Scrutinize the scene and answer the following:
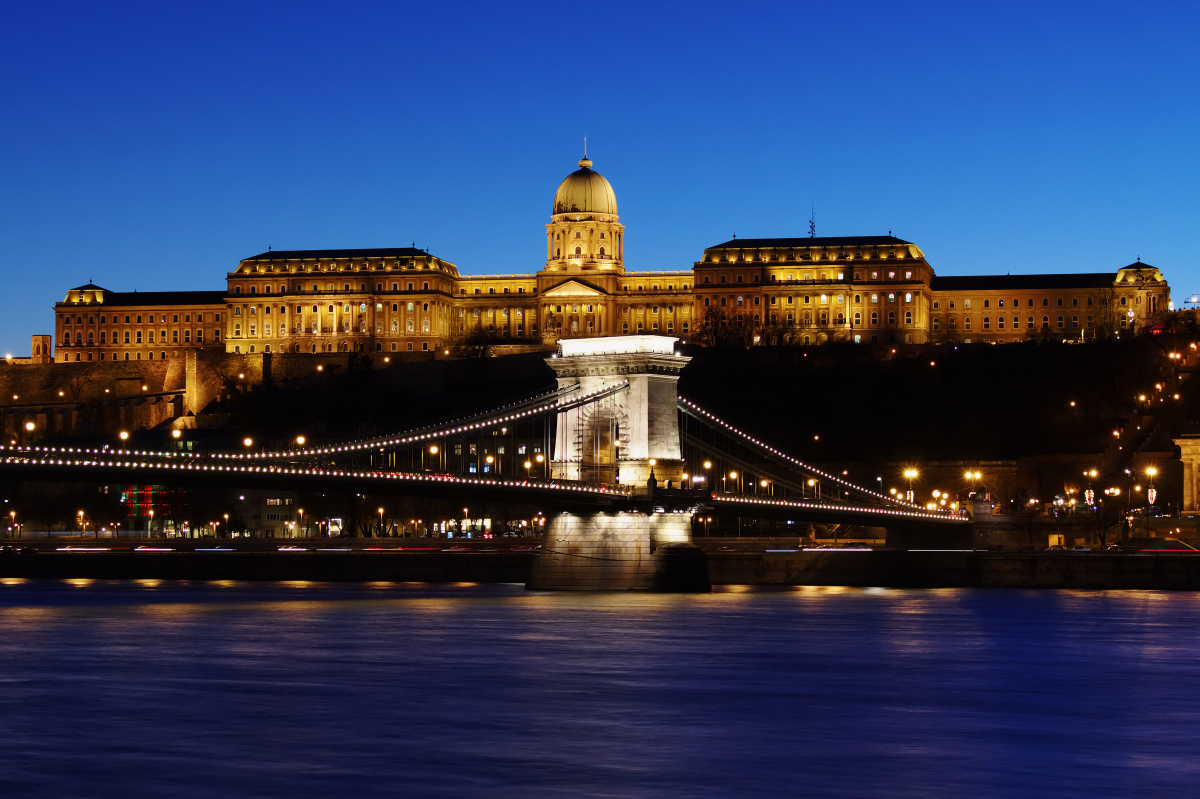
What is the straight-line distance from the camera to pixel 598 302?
144000 millimetres

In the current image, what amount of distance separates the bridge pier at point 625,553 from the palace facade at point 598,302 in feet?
281

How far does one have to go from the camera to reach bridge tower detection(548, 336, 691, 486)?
52.8m

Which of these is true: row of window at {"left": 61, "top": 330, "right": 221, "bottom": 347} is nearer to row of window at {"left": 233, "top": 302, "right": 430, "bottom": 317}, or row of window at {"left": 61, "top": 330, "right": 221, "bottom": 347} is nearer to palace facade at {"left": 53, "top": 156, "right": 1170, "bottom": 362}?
palace facade at {"left": 53, "top": 156, "right": 1170, "bottom": 362}

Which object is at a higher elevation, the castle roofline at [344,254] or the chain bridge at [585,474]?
the castle roofline at [344,254]

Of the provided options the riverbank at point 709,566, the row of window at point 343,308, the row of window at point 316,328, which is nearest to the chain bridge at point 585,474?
the riverbank at point 709,566

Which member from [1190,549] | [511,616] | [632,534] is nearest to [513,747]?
[511,616]

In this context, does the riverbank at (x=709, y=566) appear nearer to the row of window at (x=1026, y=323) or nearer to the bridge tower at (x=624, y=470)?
the bridge tower at (x=624, y=470)

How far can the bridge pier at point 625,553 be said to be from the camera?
50156mm

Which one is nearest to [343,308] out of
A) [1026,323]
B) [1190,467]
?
[1026,323]

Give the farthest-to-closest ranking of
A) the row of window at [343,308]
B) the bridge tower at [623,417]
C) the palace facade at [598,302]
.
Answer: the row of window at [343,308], the palace facade at [598,302], the bridge tower at [623,417]

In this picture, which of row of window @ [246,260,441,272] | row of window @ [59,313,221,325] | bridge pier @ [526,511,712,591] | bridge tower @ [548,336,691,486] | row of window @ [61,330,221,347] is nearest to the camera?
bridge pier @ [526,511,712,591]

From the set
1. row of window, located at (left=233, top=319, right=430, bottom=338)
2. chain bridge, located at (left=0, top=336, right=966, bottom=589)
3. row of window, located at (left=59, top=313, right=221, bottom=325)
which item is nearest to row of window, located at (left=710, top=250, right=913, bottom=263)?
row of window, located at (left=233, top=319, right=430, bottom=338)

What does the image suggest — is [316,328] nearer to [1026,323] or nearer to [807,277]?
[807,277]

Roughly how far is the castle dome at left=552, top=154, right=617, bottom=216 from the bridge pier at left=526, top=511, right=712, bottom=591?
98.8 meters
